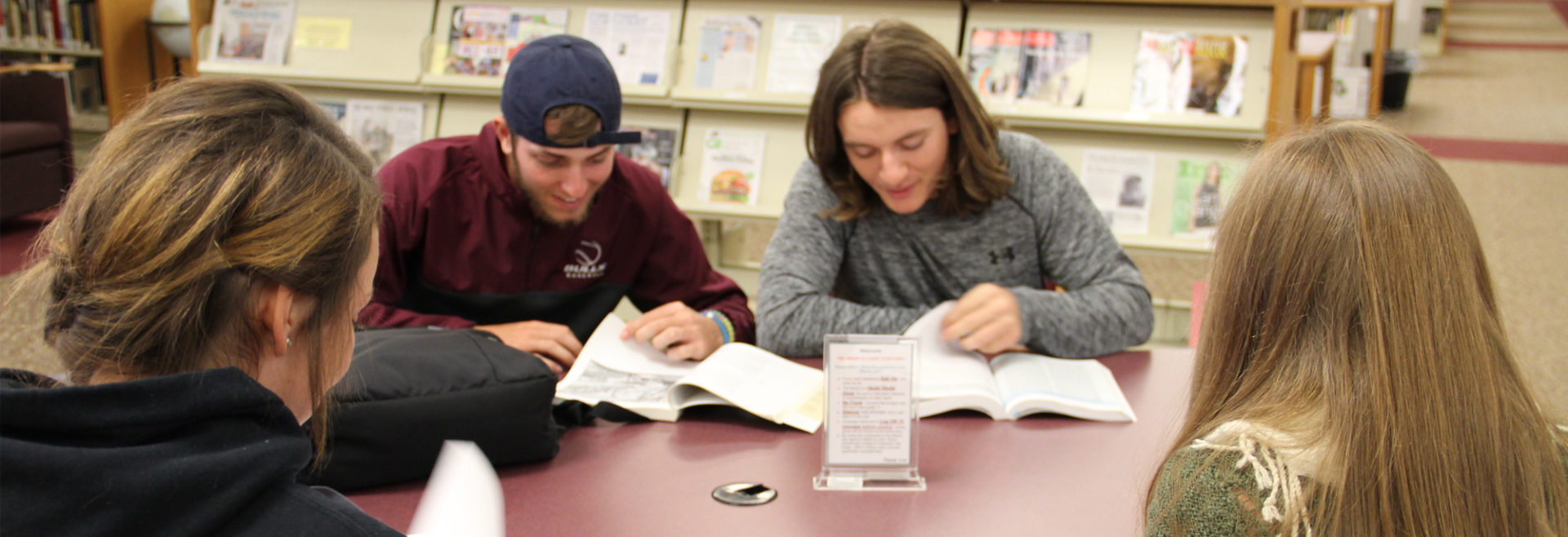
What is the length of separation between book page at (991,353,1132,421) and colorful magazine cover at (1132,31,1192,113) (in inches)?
62.3

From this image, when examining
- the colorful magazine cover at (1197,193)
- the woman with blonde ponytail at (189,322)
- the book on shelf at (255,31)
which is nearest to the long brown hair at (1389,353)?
the woman with blonde ponytail at (189,322)

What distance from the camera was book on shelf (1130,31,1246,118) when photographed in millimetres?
3141

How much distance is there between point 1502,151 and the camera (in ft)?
24.8

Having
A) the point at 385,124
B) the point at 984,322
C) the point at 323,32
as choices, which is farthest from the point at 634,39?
the point at 984,322

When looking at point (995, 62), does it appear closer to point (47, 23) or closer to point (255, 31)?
point (255, 31)

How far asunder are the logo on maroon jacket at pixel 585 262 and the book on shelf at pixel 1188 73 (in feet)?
5.87

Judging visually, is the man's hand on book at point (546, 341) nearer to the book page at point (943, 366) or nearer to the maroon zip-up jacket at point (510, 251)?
the maroon zip-up jacket at point (510, 251)

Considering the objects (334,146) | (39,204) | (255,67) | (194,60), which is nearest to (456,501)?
(334,146)

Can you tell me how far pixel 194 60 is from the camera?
3877 mm

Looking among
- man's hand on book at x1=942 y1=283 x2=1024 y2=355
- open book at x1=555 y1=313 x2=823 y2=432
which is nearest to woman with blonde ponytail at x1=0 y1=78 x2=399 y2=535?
open book at x1=555 y1=313 x2=823 y2=432

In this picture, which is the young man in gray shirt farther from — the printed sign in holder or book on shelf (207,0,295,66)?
book on shelf (207,0,295,66)

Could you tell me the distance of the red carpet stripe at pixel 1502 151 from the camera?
7277 mm

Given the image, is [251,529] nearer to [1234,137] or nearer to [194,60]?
[1234,137]

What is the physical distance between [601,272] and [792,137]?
1.40 m
